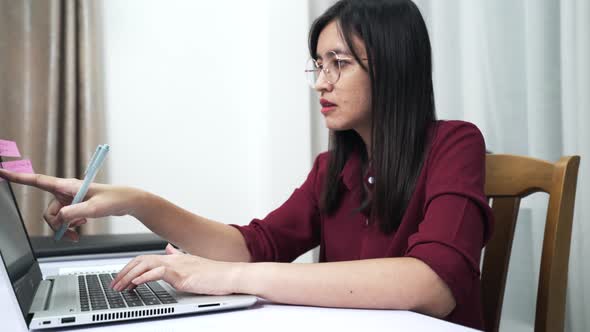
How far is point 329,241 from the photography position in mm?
1127

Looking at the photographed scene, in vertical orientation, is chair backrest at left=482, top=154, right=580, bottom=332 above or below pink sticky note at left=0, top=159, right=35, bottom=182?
below

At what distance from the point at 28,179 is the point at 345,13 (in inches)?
25.4

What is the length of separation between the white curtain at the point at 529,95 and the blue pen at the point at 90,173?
3.41 ft

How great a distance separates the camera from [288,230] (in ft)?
3.76

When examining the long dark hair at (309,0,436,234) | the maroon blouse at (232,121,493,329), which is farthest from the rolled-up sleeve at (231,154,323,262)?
the long dark hair at (309,0,436,234)

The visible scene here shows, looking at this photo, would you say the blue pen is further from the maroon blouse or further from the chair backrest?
the chair backrest

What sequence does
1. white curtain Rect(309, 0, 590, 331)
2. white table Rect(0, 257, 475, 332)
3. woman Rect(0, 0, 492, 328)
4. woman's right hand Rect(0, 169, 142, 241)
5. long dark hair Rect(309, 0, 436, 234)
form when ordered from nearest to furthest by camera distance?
white table Rect(0, 257, 475, 332) → woman Rect(0, 0, 492, 328) → woman's right hand Rect(0, 169, 142, 241) → long dark hair Rect(309, 0, 436, 234) → white curtain Rect(309, 0, 590, 331)

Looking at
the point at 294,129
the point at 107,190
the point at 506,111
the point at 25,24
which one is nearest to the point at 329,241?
the point at 107,190

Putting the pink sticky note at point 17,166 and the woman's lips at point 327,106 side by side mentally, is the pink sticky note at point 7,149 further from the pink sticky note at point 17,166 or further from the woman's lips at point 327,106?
the woman's lips at point 327,106

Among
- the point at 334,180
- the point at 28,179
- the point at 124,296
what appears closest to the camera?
the point at 124,296

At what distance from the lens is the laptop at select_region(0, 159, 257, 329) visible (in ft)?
1.97

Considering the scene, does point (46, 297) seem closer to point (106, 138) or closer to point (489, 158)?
point (489, 158)

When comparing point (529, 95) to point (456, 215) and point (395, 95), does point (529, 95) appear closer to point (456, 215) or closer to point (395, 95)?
point (395, 95)

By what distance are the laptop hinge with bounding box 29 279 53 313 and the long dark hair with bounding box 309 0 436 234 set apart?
0.56 meters
